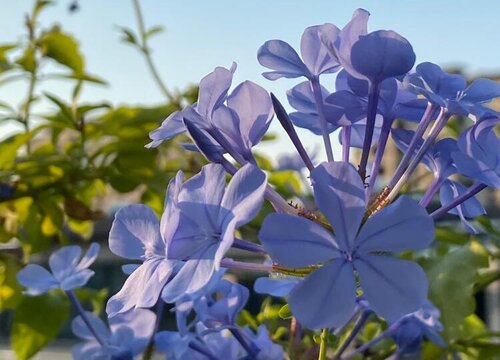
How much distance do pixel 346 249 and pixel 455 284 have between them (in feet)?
1.27

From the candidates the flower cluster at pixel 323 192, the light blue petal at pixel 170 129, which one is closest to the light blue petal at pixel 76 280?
the flower cluster at pixel 323 192

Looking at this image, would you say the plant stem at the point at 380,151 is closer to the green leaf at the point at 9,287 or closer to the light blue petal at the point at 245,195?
the light blue petal at the point at 245,195

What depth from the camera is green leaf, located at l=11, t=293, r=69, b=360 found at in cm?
92

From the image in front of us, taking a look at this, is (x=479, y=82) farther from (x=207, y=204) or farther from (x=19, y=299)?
(x=19, y=299)

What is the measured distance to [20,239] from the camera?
1014 millimetres

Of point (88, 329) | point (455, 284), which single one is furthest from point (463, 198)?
point (88, 329)

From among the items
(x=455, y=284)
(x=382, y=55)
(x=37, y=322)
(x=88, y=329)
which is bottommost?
(x=37, y=322)

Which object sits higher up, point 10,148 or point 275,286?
point 275,286

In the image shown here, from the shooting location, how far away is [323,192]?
14.7 inches

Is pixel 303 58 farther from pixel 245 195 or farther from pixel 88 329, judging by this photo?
pixel 88 329

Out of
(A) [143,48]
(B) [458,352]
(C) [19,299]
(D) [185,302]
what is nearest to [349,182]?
(D) [185,302]

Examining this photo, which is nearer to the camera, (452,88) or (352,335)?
(452,88)

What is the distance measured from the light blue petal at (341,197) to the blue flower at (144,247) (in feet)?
0.22

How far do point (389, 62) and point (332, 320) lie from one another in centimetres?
13
